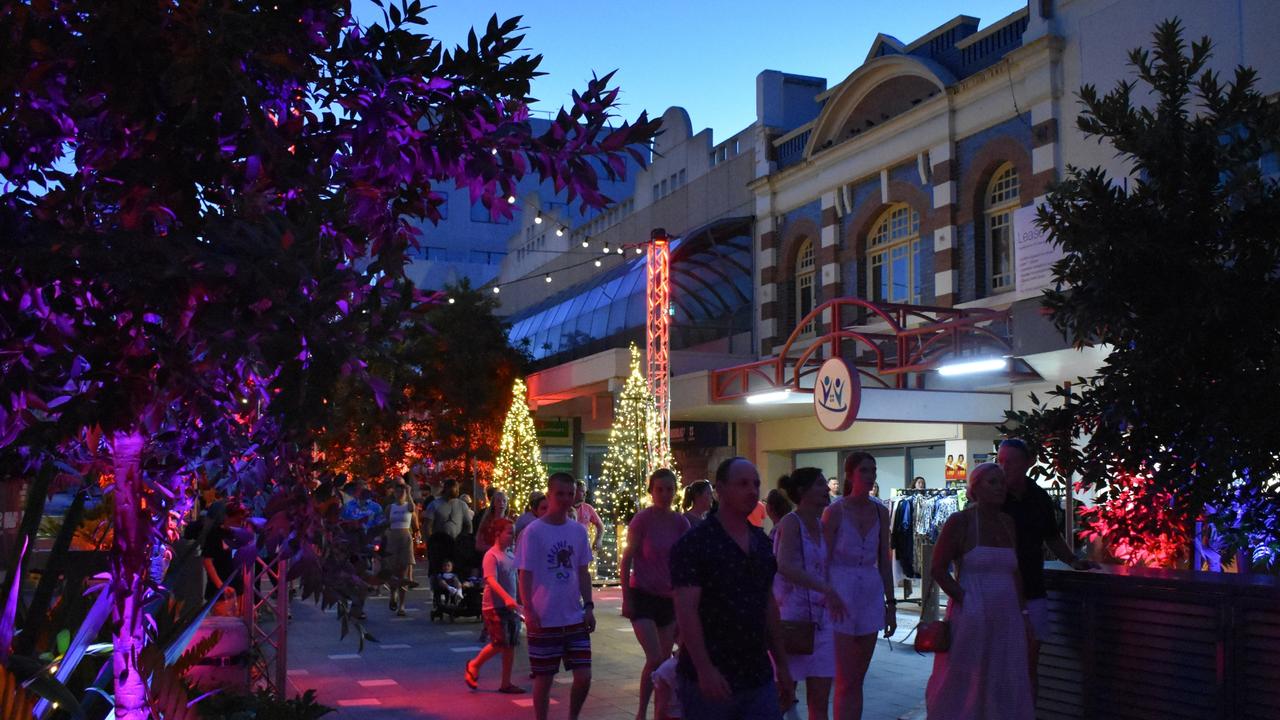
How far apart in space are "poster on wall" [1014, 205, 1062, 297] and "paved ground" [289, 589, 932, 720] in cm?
586

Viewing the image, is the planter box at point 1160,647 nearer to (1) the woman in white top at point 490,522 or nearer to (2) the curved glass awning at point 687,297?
(1) the woman in white top at point 490,522

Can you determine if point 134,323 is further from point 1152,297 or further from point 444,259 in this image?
point 444,259

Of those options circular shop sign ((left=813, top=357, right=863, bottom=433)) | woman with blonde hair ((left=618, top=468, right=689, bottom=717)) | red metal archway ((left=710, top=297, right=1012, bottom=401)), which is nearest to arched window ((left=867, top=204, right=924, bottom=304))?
red metal archway ((left=710, top=297, right=1012, bottom=401))

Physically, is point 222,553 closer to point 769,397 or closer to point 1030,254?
point 769,397

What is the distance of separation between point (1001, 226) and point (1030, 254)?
2902 mm

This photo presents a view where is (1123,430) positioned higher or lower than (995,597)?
higher

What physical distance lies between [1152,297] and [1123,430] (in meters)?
0.81

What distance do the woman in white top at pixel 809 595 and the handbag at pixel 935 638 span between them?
0.62 m

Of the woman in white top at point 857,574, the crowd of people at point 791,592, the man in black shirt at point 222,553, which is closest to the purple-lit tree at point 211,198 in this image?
the man in black shirt at point 222,553

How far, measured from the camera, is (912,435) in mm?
24172

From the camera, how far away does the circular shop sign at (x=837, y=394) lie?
18.4m

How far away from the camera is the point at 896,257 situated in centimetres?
2478

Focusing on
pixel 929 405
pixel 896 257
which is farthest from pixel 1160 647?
pixel 896 257

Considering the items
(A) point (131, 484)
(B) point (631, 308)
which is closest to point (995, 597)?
(A) point (131, 484)
